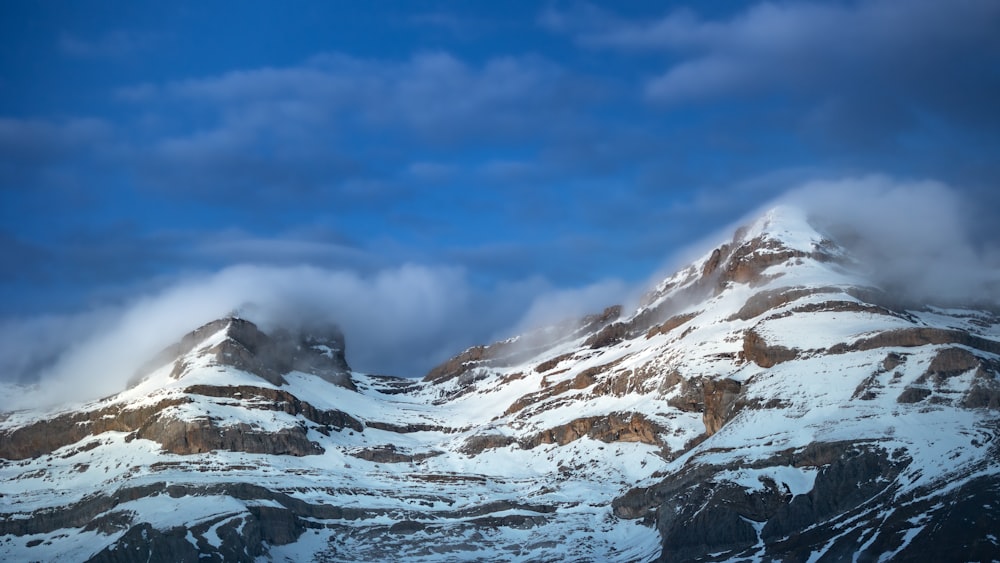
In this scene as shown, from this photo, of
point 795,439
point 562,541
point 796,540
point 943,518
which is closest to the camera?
point 943,518

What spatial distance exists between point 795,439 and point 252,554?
74091mm

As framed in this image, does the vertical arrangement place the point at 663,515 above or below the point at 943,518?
above

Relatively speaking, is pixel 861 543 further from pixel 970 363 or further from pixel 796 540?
pixel 970 363

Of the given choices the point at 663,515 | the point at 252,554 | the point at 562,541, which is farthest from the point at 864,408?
the point at 252,554

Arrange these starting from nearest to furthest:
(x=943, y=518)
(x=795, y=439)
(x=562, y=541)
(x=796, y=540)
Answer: (x=943, y=518) < (x=796, y=540) < (x=795, y=439) < (x=562, y=541)

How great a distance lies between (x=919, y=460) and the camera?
167m

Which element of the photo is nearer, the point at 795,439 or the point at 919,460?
the point at 919,460

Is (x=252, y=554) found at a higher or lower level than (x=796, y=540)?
higher

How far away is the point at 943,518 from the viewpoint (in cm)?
14888

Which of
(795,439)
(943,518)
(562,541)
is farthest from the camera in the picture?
(562,541)

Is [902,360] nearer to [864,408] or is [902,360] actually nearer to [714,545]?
[864,408]

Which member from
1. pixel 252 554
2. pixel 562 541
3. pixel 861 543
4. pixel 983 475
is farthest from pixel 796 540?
pixel 252 554

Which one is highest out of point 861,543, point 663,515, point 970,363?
point 970,363

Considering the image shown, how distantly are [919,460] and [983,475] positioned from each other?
12262 millimetres
